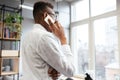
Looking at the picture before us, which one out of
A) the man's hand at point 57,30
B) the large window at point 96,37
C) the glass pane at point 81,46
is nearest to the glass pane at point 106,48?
the large window at point 96,37

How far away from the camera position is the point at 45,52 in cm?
102

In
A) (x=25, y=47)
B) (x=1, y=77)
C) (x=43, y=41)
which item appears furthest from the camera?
(x=1, y=77)

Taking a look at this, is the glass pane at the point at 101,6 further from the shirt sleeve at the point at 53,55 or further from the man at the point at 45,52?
the shirt sleeve at the point at 53,55

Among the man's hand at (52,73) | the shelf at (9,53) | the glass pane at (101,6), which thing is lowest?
the man's hand at (52,73)

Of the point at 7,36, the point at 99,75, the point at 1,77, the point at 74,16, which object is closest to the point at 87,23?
the point at 74,16

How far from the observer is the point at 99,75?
11.9 feet

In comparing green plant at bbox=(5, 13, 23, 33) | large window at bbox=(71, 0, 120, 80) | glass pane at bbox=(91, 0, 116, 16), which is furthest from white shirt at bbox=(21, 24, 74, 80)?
glass pane at bbox=(91, 0, 116, 16)

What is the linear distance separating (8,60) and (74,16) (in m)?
2.36

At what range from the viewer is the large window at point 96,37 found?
3367mm

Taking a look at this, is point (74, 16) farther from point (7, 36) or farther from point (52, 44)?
point (52, 44)

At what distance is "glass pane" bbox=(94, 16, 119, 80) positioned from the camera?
10.9 ft

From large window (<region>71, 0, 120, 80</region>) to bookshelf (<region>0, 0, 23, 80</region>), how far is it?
1.79 meters

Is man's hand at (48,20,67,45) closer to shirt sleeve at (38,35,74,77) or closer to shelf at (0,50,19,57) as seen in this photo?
shirt sleeve at (38,35,74,77)

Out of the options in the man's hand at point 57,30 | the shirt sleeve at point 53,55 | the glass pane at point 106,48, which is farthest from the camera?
the glass pane at point 106,48
